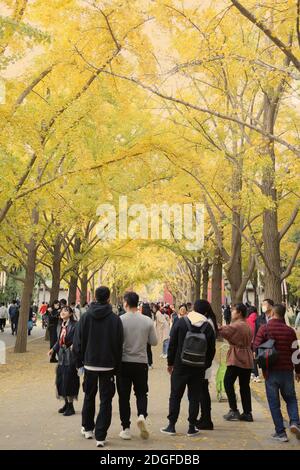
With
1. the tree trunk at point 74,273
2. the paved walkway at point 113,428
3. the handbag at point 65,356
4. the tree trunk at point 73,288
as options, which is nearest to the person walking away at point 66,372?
the handbag at point 65,356

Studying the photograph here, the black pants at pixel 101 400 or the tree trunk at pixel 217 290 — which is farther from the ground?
the tree trunk at pixel 217 290

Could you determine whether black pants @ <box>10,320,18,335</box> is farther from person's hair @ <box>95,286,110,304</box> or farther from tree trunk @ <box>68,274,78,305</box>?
person's hair @ <box>95,286,110,304</box>

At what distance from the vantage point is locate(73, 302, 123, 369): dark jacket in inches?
237

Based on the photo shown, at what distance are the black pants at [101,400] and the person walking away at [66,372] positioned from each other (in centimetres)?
147

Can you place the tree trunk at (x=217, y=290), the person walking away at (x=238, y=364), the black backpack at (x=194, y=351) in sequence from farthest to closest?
the tree trunk at (x=217, y=290)
the person walking away at (x=238, y=364)
the black backpack at (x=194, y=351)

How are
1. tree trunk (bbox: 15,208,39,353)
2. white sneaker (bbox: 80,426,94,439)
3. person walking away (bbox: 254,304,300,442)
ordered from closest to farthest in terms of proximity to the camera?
white sneaker (bbox: 80,426,94,439) → person walking away (bbox: 254,304,300,442) → tree trunk (bbox: 15,208,39,353)

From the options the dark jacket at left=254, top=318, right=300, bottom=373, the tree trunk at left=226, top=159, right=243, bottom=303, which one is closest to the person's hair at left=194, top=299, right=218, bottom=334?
the dark jacket at left=254, top=318, right=300, bottom=373

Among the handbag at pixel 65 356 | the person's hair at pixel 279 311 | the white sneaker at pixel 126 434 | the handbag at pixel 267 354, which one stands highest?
the person's hair at pixel 279 311

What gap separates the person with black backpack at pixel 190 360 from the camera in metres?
6.46

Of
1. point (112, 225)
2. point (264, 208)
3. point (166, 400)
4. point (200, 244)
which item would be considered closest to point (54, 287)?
point (112, 225)

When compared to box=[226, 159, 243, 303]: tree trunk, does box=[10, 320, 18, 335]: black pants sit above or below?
below

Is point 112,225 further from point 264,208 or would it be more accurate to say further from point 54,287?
point 264,208

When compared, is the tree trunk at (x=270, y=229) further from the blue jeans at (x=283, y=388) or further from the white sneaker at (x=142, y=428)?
the white sneaker at (x=142, y=428)

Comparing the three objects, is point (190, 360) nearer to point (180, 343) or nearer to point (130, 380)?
point (180, 343)
